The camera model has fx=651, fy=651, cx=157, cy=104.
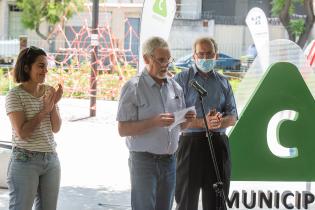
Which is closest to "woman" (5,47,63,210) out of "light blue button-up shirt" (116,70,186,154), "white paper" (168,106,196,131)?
"light blue button-up shirt" (116,70,186,154)

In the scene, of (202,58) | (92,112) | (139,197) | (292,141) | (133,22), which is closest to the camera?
(139,197)

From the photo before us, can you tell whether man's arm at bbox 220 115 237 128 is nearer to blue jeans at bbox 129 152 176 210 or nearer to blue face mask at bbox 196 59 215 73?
blue face mask at bbox 196 59 215 73

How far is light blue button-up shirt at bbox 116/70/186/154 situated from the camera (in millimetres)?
3951

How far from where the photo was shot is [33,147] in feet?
13.0

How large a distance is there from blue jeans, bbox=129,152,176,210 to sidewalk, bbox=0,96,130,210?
2.50m

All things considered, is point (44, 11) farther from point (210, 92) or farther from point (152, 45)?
point (152, 45)

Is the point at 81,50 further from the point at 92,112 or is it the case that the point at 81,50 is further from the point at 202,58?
the point at 202,58

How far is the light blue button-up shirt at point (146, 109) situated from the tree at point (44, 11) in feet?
71.2

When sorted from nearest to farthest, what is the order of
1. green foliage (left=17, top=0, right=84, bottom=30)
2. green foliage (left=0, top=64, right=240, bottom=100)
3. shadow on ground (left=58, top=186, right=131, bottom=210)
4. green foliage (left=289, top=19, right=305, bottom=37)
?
shadow on ground (left=58, top=186, right=131, bottom=210) → green foliage (left=0, top=64, right=240, bottom=100) → green foliage (left=289, top=19, right=305, bottom=37) → green foliage (left=17, top=0, right=84, bottom=30)

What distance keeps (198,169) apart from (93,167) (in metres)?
4.05

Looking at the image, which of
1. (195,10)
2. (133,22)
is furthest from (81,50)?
(133,22)

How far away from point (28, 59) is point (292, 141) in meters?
2.76

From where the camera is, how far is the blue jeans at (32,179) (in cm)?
390

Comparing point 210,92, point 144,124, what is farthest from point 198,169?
point 144,124
